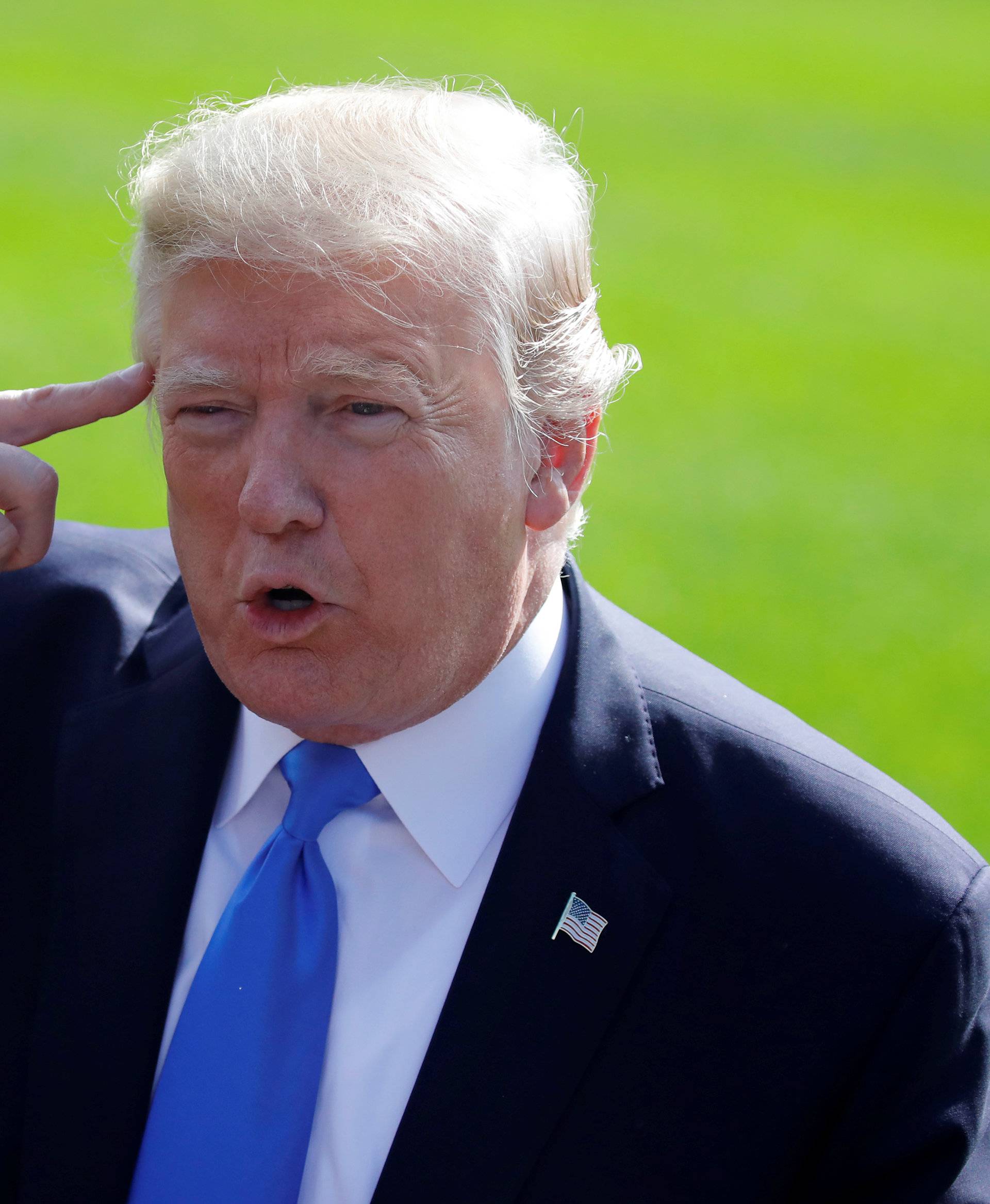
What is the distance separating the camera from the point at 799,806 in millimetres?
2318

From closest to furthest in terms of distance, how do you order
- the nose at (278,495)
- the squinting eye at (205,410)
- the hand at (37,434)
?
the nose at (278,495) → the squinting eye at (205,410) → the hand at (37,434)

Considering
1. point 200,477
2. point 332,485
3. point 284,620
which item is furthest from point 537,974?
point 200,477

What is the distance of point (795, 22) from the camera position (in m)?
22.1

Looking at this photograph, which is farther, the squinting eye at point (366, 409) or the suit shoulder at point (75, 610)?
the suit shoulder at point (75, 610)

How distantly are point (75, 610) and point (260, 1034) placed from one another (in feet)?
3.06

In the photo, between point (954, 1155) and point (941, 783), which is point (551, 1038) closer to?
point (954, 1155)

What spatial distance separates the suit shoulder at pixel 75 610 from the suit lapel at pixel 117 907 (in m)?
0.09

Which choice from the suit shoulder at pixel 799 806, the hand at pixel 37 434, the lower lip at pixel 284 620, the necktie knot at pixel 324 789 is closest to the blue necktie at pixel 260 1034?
the necktie knot at pixel 324 789

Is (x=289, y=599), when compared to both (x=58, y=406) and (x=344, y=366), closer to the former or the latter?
(x=344, y=366)

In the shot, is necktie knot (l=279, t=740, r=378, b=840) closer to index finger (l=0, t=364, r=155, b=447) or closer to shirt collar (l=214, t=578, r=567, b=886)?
shirt collar (l=214, t=578, r=567, b=886)

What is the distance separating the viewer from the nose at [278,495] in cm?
207

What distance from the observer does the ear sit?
2330mm

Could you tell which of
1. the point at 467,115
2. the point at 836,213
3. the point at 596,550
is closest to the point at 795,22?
the point at 836,213

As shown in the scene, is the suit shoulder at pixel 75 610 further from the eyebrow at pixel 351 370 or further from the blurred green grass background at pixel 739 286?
the eyebrow at pixel 351 370
